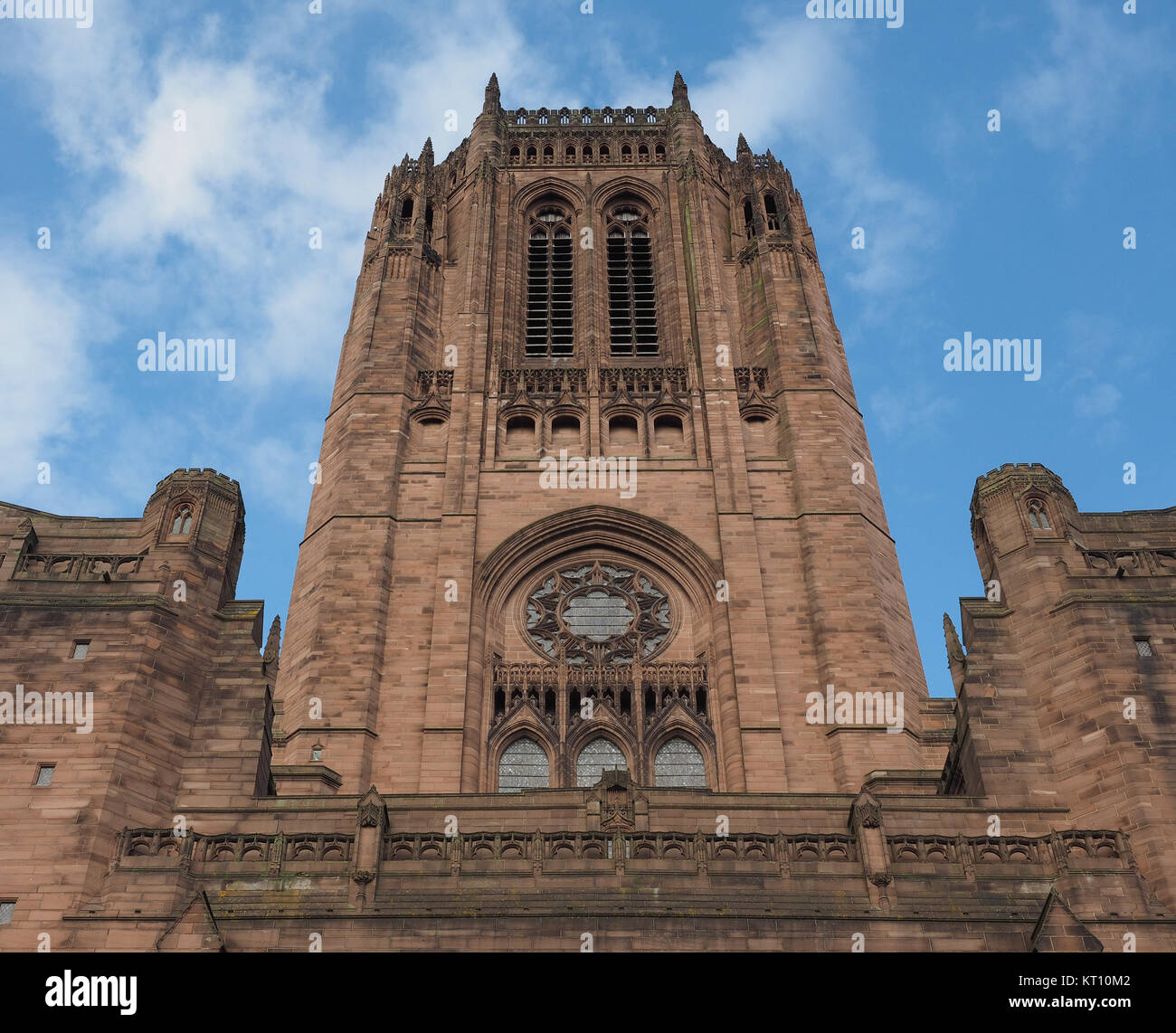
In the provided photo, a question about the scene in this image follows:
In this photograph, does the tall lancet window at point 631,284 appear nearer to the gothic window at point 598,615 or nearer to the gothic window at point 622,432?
the gothic window at point 622,432

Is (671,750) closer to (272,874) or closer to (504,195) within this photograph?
(272,874)

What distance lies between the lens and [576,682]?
30.8m

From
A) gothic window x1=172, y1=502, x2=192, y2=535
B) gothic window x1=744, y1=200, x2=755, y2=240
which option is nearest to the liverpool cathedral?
gothic window x1=172, y1=502, x2=192, y2=535

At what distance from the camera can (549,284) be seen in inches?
1652

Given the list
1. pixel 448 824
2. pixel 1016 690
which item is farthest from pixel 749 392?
pixel 448 824

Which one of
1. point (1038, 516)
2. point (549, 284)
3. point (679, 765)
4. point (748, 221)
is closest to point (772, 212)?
point (748, 221)

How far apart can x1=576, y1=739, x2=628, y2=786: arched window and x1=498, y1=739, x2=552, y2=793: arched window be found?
25.2 inches

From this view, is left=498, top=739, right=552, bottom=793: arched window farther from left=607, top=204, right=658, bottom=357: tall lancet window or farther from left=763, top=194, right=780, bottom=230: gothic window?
left=763, top=194, right=780, bottom=230: gothic window

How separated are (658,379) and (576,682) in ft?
32.2

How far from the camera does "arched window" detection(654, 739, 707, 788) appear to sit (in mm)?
29438

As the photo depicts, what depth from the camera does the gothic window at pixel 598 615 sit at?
31.5 metres

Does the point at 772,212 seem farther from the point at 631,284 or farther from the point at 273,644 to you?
the point at 273,644

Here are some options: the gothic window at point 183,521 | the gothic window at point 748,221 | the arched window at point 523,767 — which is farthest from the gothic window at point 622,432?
the gothic window at point 183,521
